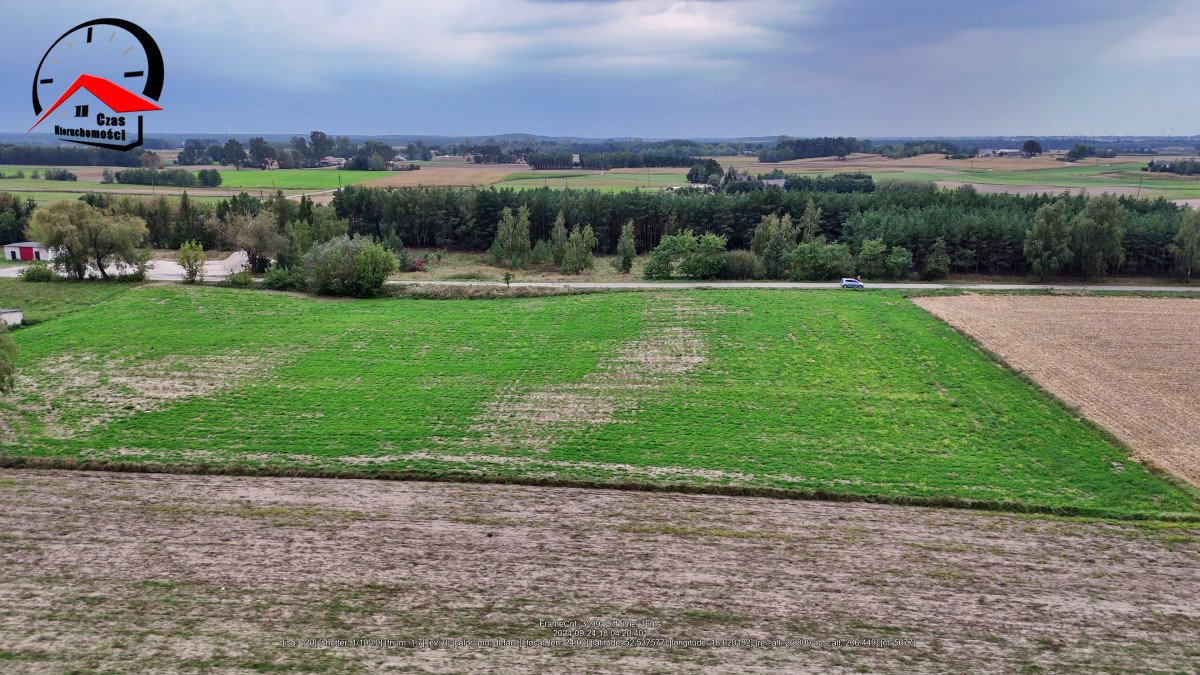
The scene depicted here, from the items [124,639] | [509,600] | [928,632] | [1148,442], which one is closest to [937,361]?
[1148,442]

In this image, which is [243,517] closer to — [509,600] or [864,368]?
[509,600]

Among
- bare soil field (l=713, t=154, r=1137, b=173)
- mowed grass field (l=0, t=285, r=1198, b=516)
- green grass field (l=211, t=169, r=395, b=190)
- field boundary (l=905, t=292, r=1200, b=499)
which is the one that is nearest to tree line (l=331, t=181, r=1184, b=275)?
field boundary (l=905, t=292, r=1200, b=499)

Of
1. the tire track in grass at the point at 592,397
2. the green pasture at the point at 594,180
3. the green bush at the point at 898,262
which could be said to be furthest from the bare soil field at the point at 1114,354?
the green pasture at the point at 594,180

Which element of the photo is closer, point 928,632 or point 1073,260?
point 928,632

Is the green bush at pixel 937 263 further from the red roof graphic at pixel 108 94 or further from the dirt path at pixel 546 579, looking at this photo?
the red roof graphic at pixel 108 94

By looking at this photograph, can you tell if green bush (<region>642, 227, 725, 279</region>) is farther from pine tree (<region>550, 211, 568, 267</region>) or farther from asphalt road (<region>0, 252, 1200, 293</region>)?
pine tree (<region>550, 211, 568, 267</region>)
